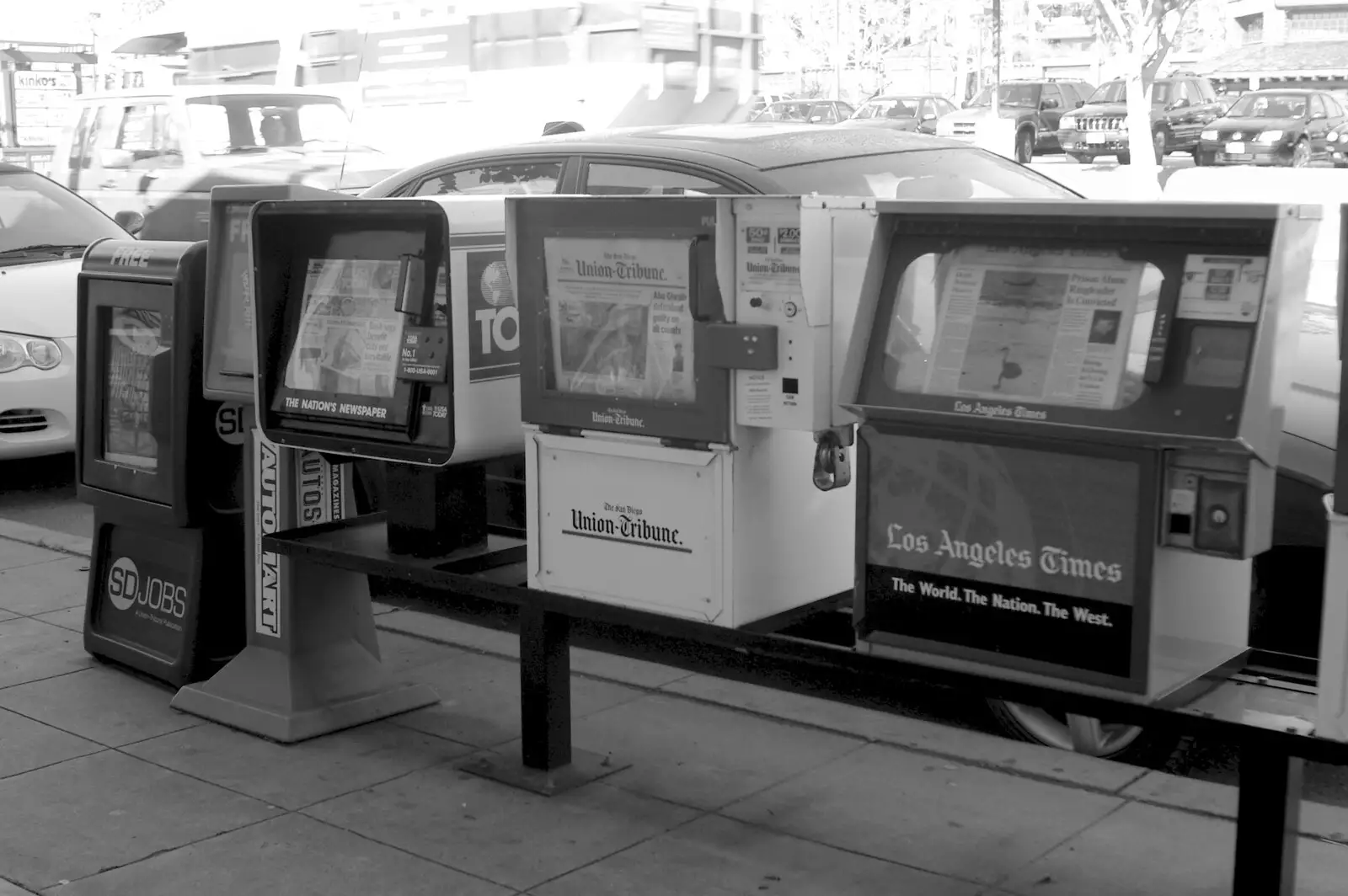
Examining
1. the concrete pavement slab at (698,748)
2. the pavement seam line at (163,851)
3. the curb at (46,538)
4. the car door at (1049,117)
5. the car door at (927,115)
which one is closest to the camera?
the pavement seam line at (163,851)

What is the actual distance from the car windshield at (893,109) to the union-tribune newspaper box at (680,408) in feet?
116

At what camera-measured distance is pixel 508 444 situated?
4359mm

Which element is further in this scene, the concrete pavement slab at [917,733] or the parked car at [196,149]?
the parked car at [196,149]

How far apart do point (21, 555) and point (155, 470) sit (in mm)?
2259

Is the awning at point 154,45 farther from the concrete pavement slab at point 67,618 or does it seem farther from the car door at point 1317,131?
the car door at point 1317,131

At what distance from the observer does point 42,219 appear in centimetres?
997

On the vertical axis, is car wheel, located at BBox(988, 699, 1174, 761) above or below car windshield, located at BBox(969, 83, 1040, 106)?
below

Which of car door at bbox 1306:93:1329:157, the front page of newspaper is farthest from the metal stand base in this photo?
car door at bbox 1306:93:1329:157

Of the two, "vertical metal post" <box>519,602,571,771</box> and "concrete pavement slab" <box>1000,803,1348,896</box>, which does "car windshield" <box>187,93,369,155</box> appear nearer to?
"vertical metal post" <box>519,602,571,771</box>

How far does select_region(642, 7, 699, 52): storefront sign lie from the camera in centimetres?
1822

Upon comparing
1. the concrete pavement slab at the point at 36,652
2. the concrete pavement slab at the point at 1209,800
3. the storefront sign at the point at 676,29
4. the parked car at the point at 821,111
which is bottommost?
the concrete pavement slab at the point at 36,652

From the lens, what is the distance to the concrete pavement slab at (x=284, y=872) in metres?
3.69

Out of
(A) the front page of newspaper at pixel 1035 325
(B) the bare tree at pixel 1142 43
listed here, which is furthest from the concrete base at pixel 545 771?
(B) the bare tree at pixel 1142 43

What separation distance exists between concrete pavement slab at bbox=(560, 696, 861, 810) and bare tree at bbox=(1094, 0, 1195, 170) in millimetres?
24047
